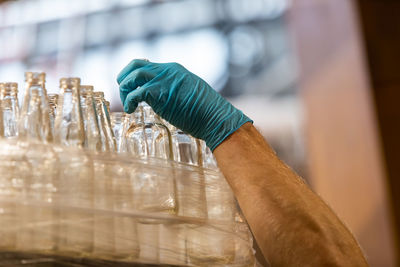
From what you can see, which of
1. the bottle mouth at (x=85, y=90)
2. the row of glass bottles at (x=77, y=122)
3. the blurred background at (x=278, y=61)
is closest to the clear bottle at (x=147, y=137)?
the row of glass bottles at (x=77, y=122)

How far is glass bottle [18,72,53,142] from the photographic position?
1.16 meters

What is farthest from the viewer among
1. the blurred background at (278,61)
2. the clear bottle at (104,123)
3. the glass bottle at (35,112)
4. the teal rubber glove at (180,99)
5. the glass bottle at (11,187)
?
the blurred background at (278,61)

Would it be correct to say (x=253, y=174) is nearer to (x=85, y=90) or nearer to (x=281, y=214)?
(x=281, y=214)

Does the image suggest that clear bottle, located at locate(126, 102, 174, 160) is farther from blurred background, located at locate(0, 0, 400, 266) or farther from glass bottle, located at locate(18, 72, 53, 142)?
blurred background, located at locate(0, 0, 400, 266)

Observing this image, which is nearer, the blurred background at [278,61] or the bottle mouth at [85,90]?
the bottle mouth at [85,90]

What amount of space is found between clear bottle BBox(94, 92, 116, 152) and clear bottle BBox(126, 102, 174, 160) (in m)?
0.07

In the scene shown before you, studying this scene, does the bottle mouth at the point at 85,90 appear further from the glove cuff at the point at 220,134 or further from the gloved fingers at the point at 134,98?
the glove cuff at the point at 220,134

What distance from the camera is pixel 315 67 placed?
4.14 metres

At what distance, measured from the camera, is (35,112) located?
3.86 feet

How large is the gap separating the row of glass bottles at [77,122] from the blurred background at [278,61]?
8.20 feet

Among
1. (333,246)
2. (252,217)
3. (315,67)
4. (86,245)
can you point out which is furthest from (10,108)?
(315,67)

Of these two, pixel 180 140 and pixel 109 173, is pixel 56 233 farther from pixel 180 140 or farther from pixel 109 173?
pixel 180 140

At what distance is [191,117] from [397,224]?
8.35 feet

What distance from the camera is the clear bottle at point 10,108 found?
1.24 m
